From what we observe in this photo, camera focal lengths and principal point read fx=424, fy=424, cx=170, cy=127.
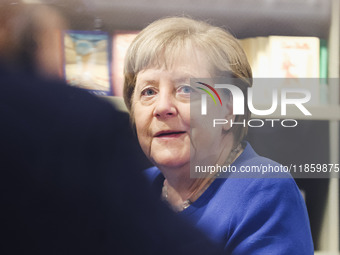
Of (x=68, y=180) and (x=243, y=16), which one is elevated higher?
(x=243, y=16)

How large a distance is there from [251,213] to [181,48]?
21.4 inches

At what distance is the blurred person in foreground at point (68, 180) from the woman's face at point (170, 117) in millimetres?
71

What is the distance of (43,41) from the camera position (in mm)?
1332

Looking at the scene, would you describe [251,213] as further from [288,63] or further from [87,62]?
[87,62]

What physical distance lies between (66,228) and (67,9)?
66 cm

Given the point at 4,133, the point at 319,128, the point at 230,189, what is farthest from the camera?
Answer: the point at 319,128

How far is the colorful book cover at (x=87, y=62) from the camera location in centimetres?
132

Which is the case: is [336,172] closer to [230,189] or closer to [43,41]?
[230,189]

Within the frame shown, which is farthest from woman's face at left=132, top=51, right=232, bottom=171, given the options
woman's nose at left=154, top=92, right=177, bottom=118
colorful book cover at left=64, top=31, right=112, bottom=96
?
colorful book cover at left=64, top=31, right=112, bottom=96

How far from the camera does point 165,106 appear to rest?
1.26 metres

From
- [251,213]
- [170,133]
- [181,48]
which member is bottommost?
[251,213]

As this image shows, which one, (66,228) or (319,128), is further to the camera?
(319,128)

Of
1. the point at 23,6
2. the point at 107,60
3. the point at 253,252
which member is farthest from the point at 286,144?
the point at 23,6

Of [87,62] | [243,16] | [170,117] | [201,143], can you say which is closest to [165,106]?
[170,117]
